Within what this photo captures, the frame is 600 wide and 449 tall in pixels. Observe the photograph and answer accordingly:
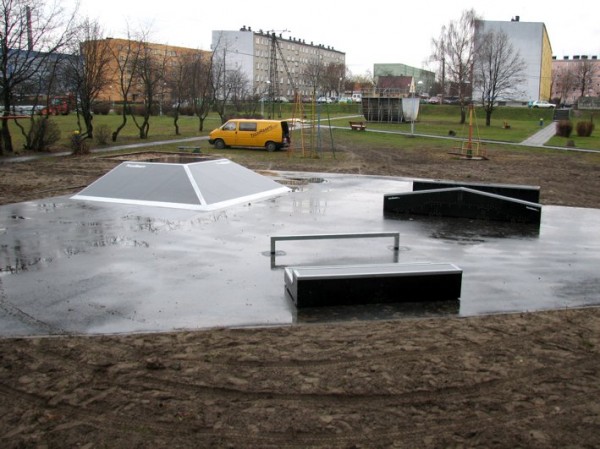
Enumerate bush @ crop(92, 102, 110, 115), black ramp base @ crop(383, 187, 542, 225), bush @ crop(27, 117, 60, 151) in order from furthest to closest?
bush @ crop(92, 102, 110, 115) < bush @ crop(27, 117, 60, 151) < black ramp base @ crop(383, 187, 542, 225)

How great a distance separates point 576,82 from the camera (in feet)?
388

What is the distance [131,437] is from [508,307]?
16.6ft

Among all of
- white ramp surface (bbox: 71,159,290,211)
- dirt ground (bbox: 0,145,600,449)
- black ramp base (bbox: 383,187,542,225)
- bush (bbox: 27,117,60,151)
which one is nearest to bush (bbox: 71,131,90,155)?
bush (bbox: 27,117,60,151)

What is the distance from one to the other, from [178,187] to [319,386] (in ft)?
35.8

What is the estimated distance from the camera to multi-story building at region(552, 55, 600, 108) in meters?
107

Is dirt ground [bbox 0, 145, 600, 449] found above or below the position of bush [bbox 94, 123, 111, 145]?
below

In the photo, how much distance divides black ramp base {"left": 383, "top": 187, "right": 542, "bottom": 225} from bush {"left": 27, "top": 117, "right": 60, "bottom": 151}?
21.4 metres

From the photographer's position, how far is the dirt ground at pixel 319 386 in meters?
4.44

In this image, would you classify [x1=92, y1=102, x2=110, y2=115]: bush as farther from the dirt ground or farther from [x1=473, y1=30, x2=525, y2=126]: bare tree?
the dirt ground

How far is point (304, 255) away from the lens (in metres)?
10.1

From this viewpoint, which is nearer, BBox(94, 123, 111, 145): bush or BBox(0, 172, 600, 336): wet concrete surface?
BBox(0, 172, 600, 336): wet concrete surface

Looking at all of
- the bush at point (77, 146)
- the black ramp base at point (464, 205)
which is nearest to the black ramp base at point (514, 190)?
the black ramp base at point (464, 205)

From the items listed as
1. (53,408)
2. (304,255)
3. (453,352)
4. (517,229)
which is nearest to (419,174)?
(517,229)

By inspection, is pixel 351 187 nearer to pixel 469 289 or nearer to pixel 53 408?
pixel 469 289
